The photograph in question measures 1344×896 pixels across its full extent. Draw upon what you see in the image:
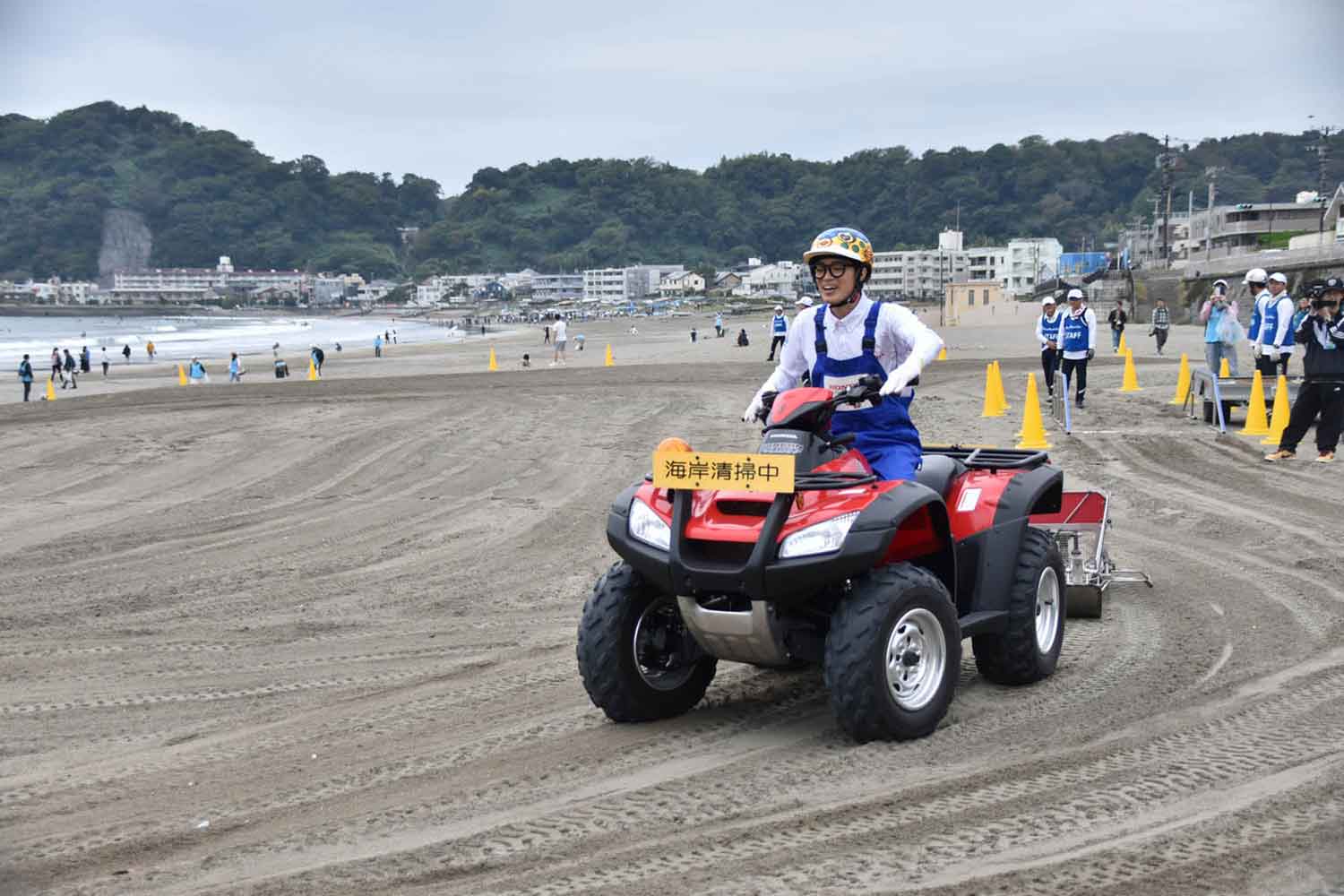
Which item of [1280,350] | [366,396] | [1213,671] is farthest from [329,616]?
[366,396]

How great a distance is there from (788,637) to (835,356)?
5.27 ft

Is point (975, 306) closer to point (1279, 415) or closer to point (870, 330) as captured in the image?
point (1279, 415)

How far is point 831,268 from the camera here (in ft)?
21.6

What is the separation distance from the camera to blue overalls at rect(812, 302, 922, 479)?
6.45 m

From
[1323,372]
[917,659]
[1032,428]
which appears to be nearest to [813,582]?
[917,659]

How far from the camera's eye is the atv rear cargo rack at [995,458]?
7.20m

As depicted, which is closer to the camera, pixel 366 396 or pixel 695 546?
pixel 695 546

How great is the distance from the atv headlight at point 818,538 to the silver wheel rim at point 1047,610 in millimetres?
1764

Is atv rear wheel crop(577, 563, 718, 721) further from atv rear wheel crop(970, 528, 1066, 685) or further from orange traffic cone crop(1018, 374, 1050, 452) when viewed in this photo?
orange traffic cone crop(1018, 374, 1050, 452)

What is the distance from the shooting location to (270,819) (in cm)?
502

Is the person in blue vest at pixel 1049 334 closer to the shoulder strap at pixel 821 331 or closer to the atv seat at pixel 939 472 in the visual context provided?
the atv seat at pixel 939 472

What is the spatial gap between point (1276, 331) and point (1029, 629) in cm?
1272

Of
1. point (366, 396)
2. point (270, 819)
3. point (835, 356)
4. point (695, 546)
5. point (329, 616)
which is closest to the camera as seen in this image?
point (270, 819)

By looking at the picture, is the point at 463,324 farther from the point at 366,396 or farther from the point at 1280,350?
the point at 1280,350
